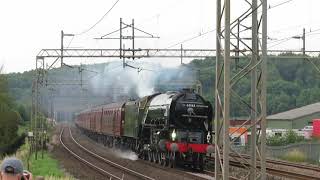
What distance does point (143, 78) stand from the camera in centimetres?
4869

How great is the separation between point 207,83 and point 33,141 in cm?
1837

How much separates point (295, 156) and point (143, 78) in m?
15.4

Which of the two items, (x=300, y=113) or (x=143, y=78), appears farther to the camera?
(x=300, y=113)

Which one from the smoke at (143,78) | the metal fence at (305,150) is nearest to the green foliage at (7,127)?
the smoke at (143,78)

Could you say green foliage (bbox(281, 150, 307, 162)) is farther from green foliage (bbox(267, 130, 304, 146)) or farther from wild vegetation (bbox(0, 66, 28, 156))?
wild vegetation (bbox(0, 66, 28, 156))

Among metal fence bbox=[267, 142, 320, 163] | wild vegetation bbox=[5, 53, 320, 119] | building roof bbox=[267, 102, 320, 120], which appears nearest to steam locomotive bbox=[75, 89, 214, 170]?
metal fence bbox=[267, 142, 320, 163]

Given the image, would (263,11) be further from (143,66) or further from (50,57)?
(143,66)

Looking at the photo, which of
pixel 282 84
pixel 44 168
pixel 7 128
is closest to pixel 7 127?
pixel 7 128

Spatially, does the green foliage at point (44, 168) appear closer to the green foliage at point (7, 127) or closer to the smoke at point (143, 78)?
the green foliage at point (7, 127)

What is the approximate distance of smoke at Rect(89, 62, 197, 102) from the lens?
43759 millimetres

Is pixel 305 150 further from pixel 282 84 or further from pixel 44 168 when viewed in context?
pixel 282 84

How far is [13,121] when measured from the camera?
44.8 m

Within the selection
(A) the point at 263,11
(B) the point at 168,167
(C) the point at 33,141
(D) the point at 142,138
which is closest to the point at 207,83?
(C) the point at 33,141

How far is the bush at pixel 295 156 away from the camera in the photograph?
3786cm
